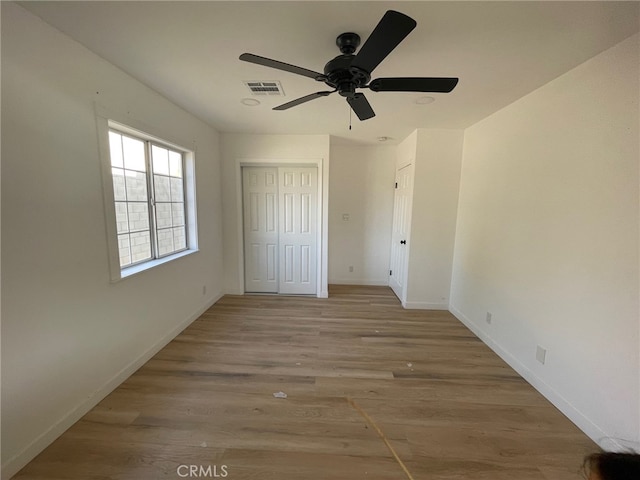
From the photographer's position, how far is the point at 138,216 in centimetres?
235

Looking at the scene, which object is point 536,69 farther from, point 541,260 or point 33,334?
point 33,334

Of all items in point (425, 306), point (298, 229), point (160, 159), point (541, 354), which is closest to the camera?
point (541, 354)

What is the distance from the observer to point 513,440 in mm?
1598

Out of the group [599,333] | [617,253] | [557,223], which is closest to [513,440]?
[599,333]

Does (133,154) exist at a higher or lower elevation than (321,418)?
higher

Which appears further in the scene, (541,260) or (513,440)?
(541,260)


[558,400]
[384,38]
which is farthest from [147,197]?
[558,400]

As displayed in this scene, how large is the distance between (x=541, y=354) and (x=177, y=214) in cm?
377

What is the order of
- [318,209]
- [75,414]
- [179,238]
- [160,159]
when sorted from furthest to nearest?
1. [318,209]
2. [179,238]
3. [160,159]
4. [75,414]

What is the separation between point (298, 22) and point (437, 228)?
2903mm

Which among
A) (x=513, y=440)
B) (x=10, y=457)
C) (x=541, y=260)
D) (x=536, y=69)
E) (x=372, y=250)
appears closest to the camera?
(x=10, y=457)
